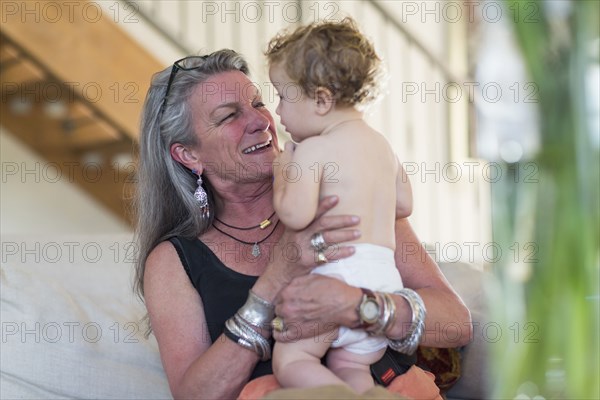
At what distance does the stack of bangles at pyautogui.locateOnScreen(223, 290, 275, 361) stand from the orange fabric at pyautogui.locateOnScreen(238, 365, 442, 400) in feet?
0.23

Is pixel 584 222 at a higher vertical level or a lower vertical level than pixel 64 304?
higher

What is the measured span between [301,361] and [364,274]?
0.17 metres

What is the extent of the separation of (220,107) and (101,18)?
1.89 meters

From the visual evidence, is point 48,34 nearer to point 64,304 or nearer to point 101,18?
point 101,18

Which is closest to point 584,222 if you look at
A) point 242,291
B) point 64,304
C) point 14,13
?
point 242,291

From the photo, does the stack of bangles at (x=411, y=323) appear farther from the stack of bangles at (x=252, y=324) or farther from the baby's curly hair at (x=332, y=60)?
the baby's curly hair at (x=332, y=60)

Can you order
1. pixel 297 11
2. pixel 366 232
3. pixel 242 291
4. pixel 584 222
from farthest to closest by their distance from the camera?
pixel 297 11 → pixel 242 291 → pixel 366 232 → pixel 584 222

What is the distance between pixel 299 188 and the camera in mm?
1329

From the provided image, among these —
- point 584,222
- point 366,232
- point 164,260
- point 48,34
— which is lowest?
point 164,260

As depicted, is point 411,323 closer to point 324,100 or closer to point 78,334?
point 324,100

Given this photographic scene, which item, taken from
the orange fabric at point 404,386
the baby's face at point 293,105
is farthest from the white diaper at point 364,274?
the baby's face at point 293,105

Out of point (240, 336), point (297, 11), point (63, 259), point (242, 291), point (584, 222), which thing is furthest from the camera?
point (297, 11)

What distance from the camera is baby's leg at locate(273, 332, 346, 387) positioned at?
4.29ft

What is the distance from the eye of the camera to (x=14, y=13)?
333 cm
